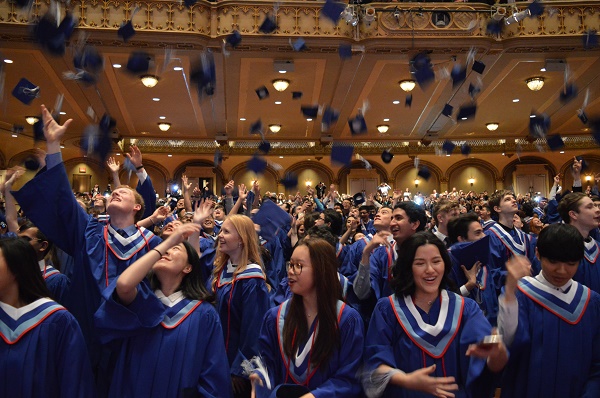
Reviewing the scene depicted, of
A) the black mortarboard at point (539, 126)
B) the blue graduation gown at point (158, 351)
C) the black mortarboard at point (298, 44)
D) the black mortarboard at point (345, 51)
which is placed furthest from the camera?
the black mortarboard at point (539, 126)

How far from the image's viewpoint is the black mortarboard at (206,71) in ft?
37.2

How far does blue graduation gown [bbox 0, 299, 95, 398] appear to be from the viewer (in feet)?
7.47

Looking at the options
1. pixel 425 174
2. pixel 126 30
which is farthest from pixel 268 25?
pixel 425 174

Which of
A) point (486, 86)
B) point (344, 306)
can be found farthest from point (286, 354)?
point (486, 86)

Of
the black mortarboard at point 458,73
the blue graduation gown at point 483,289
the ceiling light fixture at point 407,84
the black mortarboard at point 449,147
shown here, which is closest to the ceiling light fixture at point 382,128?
the black mortarboard at point 449,147

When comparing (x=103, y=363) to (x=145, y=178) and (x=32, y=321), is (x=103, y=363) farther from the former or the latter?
(x=145, y=178)

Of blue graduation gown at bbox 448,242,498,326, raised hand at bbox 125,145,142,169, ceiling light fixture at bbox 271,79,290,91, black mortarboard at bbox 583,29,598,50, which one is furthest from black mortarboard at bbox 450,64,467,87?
raised hand at bbox 125,145,142,169

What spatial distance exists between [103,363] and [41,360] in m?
0.56

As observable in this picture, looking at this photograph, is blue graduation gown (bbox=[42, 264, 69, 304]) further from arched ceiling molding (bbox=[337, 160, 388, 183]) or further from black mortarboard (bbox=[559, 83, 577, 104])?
arched ceiling molding (bbox=[337, 160, 388, 183])

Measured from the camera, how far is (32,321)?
233 cm

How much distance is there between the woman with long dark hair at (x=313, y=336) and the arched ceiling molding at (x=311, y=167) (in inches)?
817

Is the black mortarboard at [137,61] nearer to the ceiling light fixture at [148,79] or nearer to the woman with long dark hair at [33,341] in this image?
the ceiling light fixture at [148,79]

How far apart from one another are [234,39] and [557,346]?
906 centimetres

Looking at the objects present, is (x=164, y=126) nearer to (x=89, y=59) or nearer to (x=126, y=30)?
(x=89, y=59)
